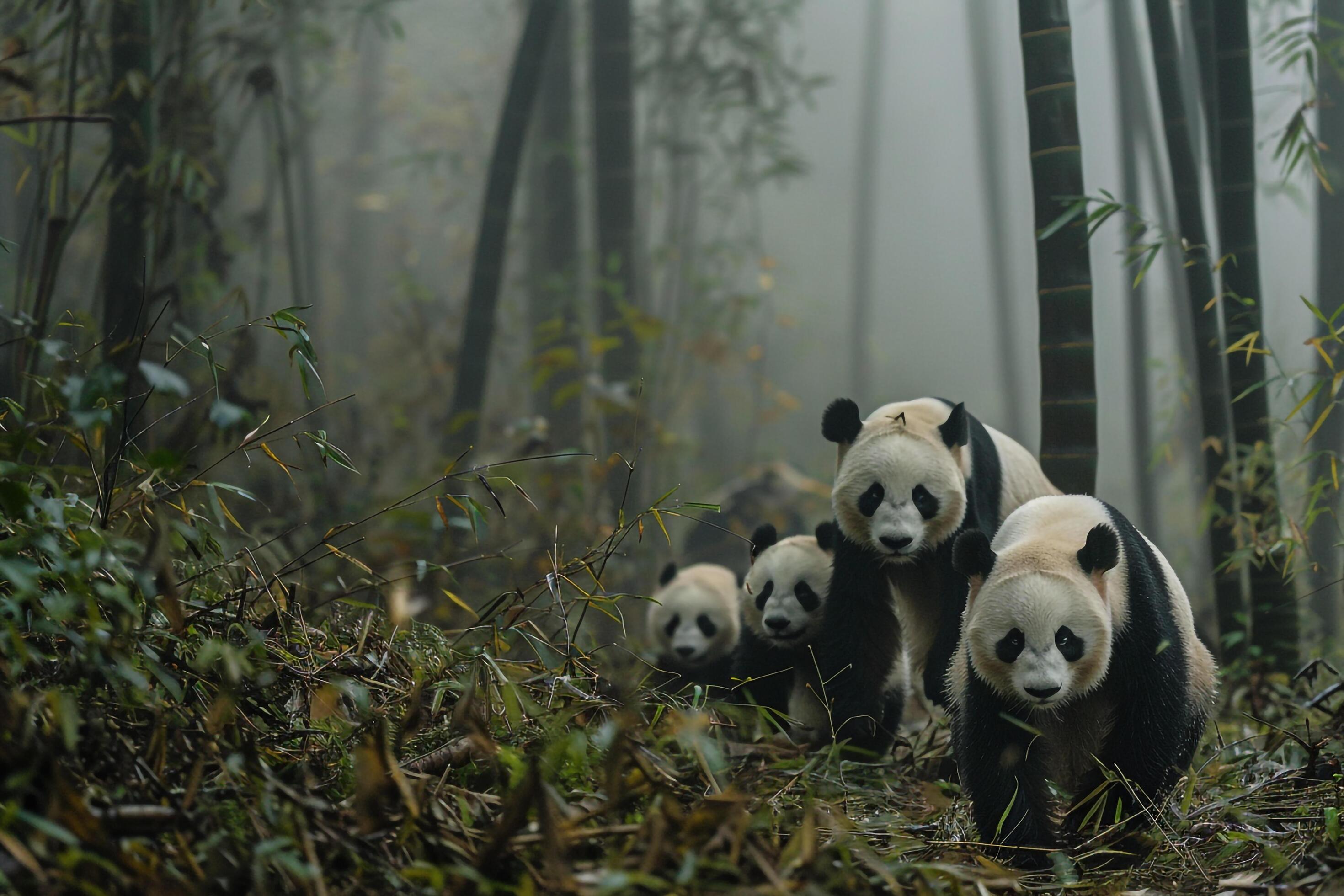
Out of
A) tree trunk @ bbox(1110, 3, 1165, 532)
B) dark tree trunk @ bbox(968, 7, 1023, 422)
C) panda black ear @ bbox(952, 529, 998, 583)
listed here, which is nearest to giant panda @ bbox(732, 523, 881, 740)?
panda black ear @ bbox(952, 529, 998, 583)

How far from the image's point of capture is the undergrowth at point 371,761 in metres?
1.16

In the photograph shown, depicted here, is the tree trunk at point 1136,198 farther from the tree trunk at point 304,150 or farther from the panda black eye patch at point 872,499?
the tree trunk at point 304,150

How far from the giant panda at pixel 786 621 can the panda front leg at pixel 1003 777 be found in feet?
2.75

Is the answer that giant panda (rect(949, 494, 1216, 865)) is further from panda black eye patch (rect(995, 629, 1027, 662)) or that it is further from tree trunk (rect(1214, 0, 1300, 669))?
tree trunk (rect(1214, 0, 1300, 669))

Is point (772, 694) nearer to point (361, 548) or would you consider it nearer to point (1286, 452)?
point (361, 548)

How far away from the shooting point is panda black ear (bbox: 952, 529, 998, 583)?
1945 mm

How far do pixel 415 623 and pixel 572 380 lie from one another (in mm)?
3813

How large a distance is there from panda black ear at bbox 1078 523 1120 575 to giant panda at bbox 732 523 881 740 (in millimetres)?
905

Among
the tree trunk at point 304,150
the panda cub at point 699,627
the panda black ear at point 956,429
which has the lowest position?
the panda cub at point 699,627

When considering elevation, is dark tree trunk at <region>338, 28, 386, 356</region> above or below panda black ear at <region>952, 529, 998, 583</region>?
above

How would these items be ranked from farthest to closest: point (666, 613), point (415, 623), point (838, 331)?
1. point (838, 331)
2. point (666, 613)
3. point (415, 623)

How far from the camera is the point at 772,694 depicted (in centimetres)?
308

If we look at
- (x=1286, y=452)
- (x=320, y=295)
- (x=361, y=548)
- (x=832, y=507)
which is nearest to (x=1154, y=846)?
(x=832, y=507)

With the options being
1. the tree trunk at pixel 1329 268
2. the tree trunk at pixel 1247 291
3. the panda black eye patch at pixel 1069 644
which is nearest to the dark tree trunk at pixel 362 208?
the tree trunk at pixel 1329 268
